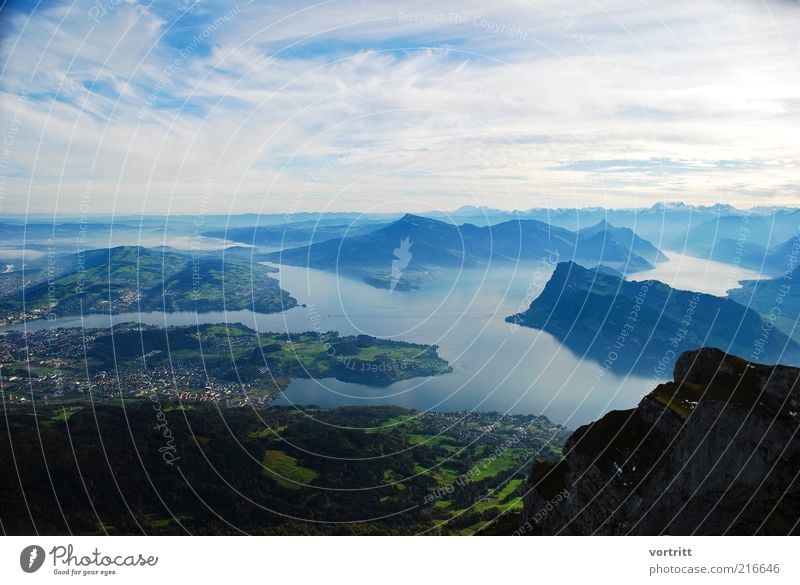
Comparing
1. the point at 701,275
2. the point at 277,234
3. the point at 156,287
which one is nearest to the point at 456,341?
the point at 277,234

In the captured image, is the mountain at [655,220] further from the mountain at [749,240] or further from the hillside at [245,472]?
the hillside at [245,472]

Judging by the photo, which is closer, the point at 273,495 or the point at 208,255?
the point at 273,495

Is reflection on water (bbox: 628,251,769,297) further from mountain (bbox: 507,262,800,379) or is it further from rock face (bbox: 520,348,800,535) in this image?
rock face (bbox: 520,348,800,535)

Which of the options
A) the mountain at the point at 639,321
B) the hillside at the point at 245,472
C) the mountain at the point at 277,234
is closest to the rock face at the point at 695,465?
the hillside at the point at 245,472

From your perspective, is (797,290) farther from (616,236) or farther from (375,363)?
(375,363)

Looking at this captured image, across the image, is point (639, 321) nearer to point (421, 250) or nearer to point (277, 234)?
point (421, 250)

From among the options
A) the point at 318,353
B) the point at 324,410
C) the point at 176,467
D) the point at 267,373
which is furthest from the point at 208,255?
the point at 176,467

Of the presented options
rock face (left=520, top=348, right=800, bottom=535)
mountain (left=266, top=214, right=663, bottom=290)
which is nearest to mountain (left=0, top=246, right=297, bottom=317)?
mountain (left=266, top=214, right=663, bottom=290)
